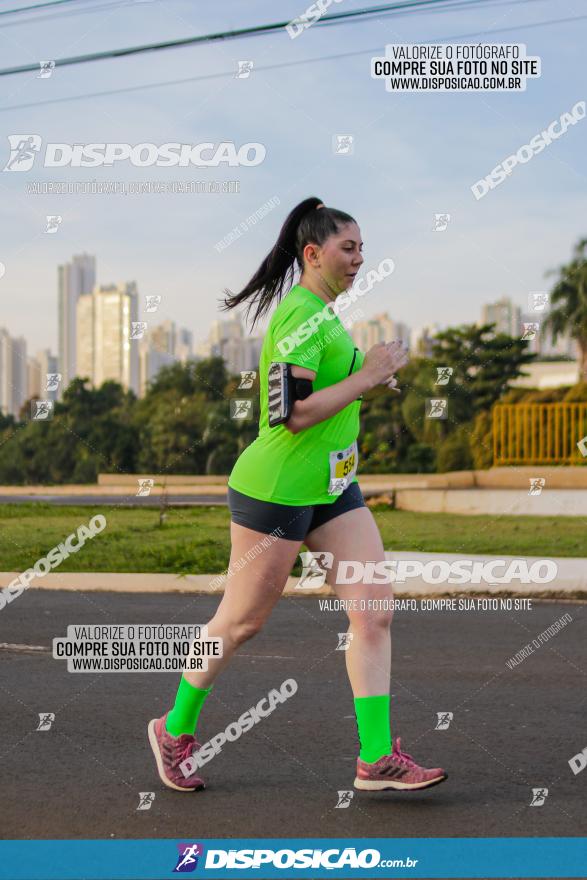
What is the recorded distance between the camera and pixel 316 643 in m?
8.78

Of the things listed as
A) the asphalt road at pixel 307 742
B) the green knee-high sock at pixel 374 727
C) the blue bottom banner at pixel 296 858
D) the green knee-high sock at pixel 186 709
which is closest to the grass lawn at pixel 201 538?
the asphalt road at pixel 307 742

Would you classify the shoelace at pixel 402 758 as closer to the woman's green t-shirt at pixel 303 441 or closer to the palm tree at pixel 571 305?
the woman's green t-shirt at pixel 303 441

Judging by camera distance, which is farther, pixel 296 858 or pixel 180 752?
pixel 180 752

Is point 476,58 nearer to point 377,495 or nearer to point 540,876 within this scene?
point 540,876

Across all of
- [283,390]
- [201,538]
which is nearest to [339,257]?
[283,390]

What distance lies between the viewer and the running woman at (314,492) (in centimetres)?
444

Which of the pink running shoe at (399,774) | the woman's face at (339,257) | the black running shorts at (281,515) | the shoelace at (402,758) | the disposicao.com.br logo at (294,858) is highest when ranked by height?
the woman's face at (339,257)

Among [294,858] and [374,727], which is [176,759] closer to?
[374,727]

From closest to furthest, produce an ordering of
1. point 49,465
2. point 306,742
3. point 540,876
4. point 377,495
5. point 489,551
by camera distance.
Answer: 1. point 540,876
2. point 306,742
3. point 489,551
4. point 377,495
5. point 49,465

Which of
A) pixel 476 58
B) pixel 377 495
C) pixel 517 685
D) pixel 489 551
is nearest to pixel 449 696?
pixel 517 685

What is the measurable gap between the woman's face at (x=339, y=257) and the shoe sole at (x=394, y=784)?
172 centimetres

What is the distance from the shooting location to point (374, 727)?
4613mm

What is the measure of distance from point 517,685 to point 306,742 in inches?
75.6

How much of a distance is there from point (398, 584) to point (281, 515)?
25.1ft
